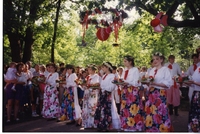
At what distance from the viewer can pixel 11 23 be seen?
10.7m

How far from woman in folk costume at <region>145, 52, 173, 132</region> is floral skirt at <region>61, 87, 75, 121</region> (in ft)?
9.09

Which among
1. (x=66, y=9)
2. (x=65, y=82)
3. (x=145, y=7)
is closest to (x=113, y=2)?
(x=145, y=7)

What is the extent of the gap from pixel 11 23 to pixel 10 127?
4483 mm

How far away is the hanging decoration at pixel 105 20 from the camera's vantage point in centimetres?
971

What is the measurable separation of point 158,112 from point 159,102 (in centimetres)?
24

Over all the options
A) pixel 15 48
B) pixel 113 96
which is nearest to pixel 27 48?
pixel 15 48

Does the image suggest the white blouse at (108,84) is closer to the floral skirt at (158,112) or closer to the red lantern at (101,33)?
the floral skirt at (158,112)

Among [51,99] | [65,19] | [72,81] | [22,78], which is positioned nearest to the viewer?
[72,81]

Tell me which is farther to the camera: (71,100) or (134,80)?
(71,100)

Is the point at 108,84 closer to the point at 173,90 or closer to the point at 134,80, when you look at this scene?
the point at 134,80

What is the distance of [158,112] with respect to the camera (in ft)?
21.6

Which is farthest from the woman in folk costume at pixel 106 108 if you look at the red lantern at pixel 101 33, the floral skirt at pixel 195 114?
the red lantern at pixel 101 33

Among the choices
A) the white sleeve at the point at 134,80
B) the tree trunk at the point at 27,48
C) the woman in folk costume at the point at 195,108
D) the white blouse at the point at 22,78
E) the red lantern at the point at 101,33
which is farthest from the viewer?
the tree trunk at the point at 27,48

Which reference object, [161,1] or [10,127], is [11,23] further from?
[161,1]
